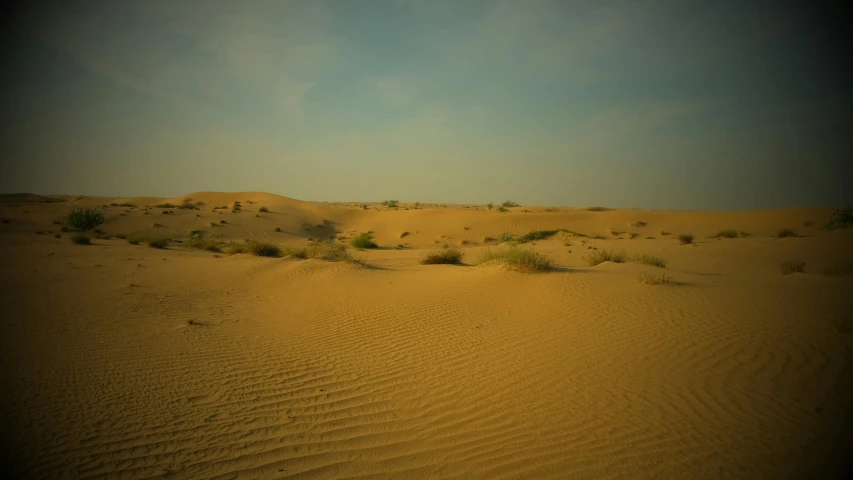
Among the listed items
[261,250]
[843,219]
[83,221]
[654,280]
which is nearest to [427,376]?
[654,280]

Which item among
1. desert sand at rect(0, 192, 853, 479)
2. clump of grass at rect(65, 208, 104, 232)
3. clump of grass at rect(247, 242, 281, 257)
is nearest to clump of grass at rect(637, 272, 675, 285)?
desert sand at rect(0, 192, 853, 479)

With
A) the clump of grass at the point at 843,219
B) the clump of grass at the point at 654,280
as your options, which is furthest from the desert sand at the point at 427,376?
the clump of grass at the point at 843,219

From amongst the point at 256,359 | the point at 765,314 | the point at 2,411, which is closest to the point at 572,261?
the point at 765,314

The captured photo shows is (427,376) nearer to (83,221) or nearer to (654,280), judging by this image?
(654,280)

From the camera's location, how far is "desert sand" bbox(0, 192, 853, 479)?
299 centimetres

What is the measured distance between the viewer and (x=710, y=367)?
4.48 metres

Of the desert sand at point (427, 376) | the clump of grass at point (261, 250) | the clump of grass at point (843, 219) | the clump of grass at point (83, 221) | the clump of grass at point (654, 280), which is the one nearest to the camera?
the desert sand at point (427, 376)

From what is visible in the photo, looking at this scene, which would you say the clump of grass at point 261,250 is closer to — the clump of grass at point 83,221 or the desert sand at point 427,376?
the desert sand at point 427,376

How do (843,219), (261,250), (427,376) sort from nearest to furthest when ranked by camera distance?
(427,376)
(261,250)
(843,219)

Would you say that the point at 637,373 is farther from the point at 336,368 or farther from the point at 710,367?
the point at 336,368

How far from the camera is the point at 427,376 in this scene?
14.9 ft

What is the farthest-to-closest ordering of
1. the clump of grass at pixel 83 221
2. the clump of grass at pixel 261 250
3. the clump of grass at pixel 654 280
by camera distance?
the clump of grass at pixel 83 221 → the clump of grass at pixel 261 250 → the clump of grass at pixel 654 280

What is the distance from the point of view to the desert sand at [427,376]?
2.99m

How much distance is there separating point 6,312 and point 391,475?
7383 mm
